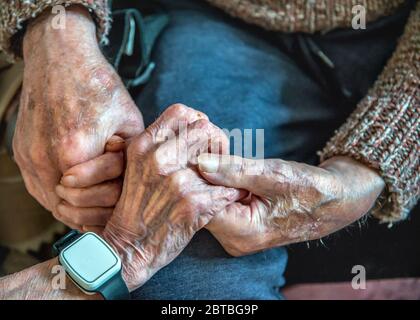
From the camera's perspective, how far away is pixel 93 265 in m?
0.65

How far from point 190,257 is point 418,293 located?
0.47 meters

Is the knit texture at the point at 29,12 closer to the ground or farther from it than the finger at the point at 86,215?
farther from it

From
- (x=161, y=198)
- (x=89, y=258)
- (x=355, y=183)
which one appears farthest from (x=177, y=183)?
(x=355, y=183)

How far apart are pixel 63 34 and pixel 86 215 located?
0.27 meters

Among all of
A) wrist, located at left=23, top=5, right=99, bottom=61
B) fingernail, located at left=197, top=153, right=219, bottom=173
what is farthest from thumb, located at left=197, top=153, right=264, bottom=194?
wrist, located at left=23, top=5, right=99, bottom=61

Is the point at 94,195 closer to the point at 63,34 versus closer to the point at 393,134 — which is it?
the point at 63,34

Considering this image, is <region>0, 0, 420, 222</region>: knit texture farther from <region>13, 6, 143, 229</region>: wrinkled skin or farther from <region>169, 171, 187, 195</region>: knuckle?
<region>169, 171, 187, 195</region>: knuckle

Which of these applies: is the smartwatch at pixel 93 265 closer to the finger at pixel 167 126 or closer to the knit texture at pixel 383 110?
the finger at pixel 167 126

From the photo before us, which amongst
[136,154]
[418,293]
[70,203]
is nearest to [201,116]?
[136,154]

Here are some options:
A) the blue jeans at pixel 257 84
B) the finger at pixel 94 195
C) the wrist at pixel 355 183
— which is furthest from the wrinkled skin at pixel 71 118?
the wrist at pixel 355 183

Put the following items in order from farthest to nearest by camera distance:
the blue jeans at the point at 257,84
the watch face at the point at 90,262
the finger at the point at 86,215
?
the blue jeans at the point at 257,84, the finger at the point at 86,215, the watch face at the point at 90,262

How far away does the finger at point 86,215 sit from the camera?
2.46 ft

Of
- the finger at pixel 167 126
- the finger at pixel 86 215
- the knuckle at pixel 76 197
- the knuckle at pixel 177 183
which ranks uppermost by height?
the finger at pixel 167 126
